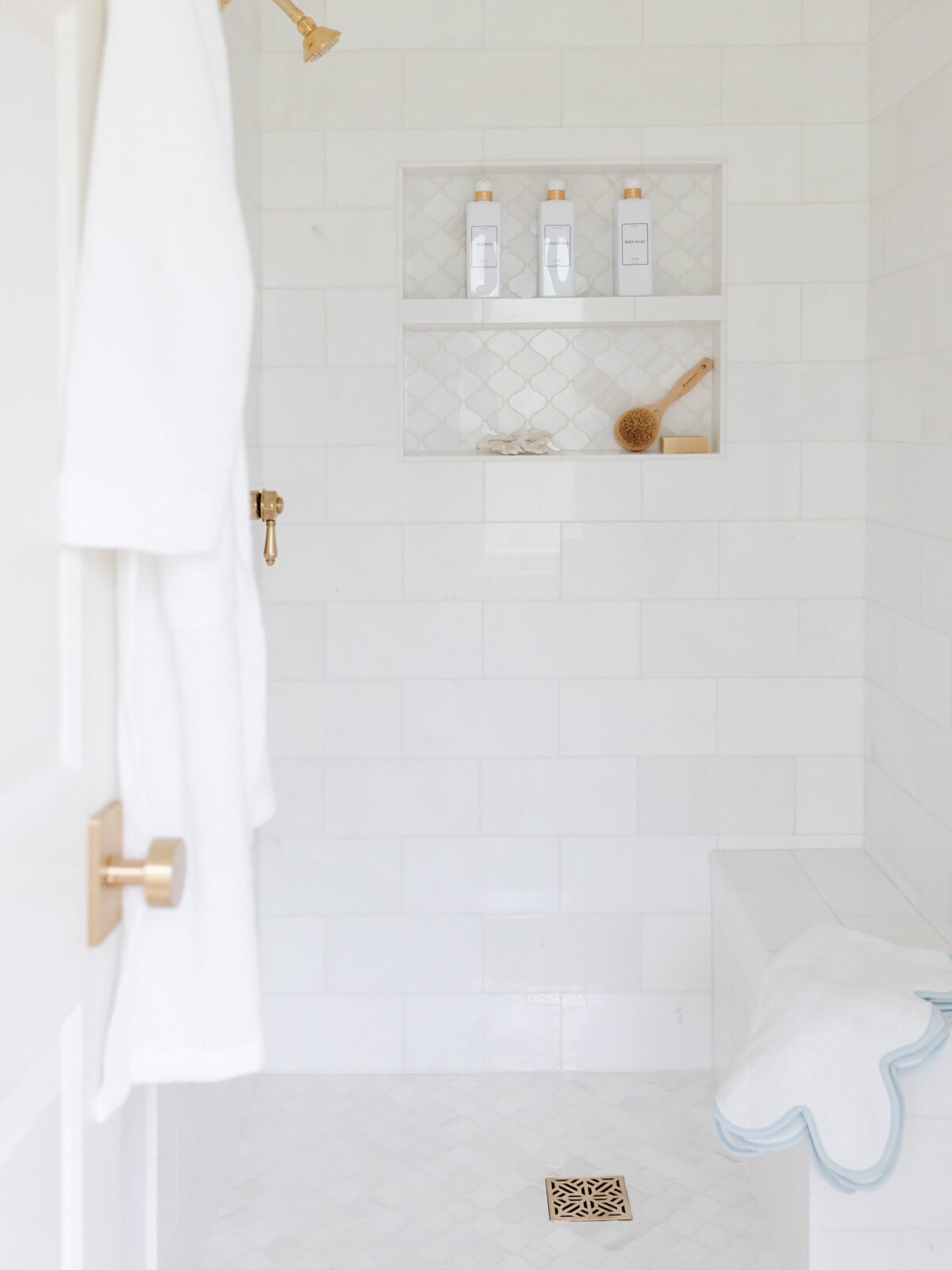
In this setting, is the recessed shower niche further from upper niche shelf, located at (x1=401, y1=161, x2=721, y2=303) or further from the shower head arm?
→ the shower head arm

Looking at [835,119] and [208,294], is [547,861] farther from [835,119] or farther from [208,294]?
[208,294]

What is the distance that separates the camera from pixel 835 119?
9.39 feet

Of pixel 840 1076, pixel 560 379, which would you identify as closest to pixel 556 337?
pixel 560 379

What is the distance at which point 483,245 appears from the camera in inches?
113

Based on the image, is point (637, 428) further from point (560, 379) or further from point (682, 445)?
point (560, 379)

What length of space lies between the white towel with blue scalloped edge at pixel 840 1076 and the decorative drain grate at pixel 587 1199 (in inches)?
26.4

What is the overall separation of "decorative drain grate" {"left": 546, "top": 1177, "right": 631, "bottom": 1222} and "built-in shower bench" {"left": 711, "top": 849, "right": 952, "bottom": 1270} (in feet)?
0.85

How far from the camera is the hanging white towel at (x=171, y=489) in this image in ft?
3.01

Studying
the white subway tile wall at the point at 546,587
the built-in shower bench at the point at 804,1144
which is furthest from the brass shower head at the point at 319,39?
the built-in shower bench at the point at 804,1144

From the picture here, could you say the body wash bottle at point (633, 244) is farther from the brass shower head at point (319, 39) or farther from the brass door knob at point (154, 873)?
the brass door knob at point (154, 873)

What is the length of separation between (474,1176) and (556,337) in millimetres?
1771

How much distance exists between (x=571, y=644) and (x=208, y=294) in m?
2.07

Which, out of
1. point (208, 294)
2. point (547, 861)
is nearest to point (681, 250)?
point (547, 861)

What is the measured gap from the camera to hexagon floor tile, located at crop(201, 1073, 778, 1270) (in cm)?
233
